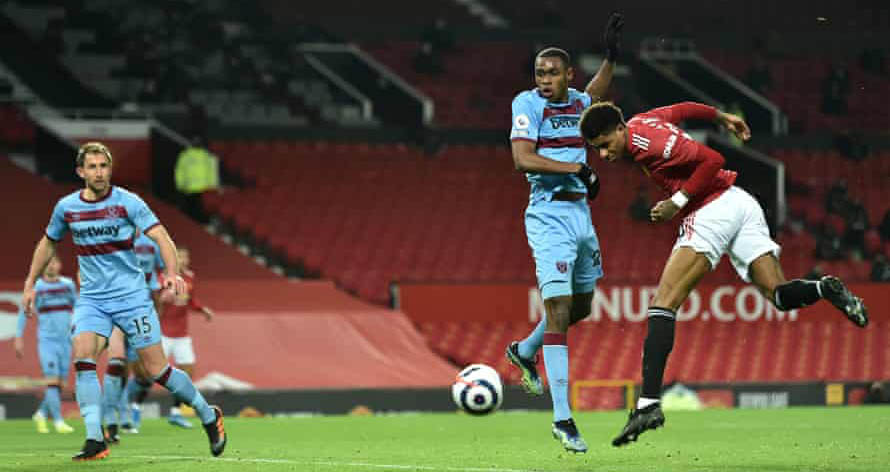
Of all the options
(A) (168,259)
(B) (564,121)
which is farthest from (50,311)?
(B) (564,121)

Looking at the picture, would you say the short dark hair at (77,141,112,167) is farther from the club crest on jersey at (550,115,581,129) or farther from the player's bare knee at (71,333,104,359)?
the club crest on jersey at (550,115,581,129)

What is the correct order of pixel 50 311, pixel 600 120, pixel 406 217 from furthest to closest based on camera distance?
1. pixel 406 217
2. pixel 50 311
3. pixel 600 120

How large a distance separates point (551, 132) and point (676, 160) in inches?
39.3

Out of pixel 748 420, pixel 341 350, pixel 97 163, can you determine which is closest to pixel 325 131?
pixel 341 350

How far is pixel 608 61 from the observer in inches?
403

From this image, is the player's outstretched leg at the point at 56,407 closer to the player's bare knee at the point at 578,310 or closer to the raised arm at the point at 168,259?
the raised arm at the point at 168,259

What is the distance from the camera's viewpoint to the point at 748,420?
16.0m

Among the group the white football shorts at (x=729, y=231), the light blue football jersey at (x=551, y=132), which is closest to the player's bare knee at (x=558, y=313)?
the light blue football jersey at (x=551, y=132)

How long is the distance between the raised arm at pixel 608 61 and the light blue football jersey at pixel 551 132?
484mm

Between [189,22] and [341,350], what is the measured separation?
12829 mm

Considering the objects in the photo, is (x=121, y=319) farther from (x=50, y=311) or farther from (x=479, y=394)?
(x=50, y=311)

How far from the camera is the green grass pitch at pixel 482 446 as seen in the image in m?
9.23

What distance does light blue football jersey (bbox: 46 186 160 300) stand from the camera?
1024 centimetres

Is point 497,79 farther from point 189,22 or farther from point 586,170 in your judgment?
point 586,170
